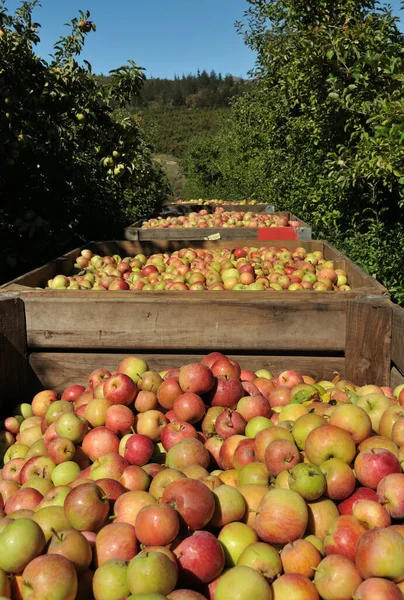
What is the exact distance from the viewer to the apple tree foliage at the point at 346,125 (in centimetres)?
534

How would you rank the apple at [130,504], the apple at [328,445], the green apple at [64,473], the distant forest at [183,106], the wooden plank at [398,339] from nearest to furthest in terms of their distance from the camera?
the apple at [130,504], the apple at [328,445], the green apple at [64,473], the wooden plank at [398,339], the distant forest at [183,106]

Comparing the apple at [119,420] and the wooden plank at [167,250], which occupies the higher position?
the wooden plank at [167,250]

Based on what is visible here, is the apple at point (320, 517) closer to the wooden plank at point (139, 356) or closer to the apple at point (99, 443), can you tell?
the apple at point (99, 443)

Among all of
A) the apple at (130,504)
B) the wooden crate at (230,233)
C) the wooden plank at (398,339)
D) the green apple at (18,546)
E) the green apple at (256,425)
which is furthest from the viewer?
the wooden crate at (230,233)

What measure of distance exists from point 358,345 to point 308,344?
28 centimetres

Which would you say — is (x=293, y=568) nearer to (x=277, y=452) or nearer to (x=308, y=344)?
(x=277, y=452)

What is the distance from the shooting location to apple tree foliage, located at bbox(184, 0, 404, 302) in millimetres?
5344

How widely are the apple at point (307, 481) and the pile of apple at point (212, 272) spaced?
2411 millimetres

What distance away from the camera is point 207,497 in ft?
5.71

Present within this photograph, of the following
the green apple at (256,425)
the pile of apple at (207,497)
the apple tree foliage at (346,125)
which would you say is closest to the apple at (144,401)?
the pile of apple at (207,497)

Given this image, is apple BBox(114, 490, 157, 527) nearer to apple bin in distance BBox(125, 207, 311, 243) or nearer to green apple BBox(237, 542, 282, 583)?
green apple BBox(237, 542, 282, 583)

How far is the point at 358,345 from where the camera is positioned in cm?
303

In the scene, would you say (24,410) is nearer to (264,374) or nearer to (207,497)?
(264,374)

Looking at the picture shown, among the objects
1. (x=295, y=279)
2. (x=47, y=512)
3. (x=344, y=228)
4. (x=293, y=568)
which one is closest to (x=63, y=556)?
(x=47, y=512)
